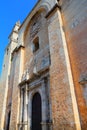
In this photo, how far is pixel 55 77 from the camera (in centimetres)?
495

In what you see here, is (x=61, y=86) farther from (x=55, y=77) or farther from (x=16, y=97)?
(x=16, y=97)

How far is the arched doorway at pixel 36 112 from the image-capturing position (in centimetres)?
554

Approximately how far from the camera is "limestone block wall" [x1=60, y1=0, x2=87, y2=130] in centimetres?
402

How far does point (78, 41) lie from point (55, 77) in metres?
1.69

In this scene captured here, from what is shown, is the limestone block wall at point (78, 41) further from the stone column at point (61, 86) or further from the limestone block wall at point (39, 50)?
the limestone block wall at point (39, 50)

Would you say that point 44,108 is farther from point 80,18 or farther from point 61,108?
point 80,18

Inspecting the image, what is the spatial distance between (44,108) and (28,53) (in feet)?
14.1

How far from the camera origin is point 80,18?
5.17 metres

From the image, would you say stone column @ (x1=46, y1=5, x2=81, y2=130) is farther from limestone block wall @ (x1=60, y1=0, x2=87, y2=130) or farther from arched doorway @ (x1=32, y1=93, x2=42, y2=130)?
arched doorway @ (x1=32, y1=93, x2=42, y2=130)

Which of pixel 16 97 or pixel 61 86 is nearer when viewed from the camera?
pixel 61 86

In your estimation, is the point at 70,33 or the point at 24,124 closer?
the point at 70,33

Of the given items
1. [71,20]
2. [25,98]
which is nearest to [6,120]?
[25,98]

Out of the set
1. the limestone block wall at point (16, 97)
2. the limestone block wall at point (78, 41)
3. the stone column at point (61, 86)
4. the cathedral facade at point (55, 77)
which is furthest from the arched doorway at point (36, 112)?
the limestone block wall at point (78, 41)

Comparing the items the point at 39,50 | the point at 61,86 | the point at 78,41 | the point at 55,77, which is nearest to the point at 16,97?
the point at 39,50
